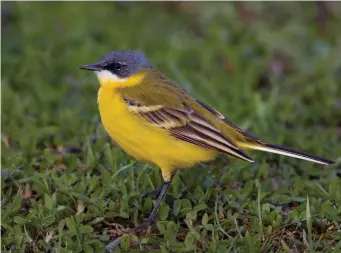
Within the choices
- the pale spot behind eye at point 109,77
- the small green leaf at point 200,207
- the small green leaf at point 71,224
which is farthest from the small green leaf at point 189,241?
the pale spot behind eye at point 109,77

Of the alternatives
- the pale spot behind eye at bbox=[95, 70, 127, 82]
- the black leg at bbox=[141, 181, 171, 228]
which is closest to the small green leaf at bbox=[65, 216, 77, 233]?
the black leg at bbox=[141, 181, 171, 228]

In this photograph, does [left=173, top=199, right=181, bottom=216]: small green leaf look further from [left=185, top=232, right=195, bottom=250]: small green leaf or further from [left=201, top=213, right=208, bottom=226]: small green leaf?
[left=185, top=232, right=195, bottom=250]: small green leaf

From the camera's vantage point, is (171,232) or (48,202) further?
(48,202)

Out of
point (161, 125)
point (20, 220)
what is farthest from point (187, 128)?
point (20, 220)

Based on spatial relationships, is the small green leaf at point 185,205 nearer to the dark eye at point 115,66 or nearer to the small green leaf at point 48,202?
the small green leaf at point 48,202

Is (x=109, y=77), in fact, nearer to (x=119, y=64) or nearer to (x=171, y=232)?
(x=119, y=64)
